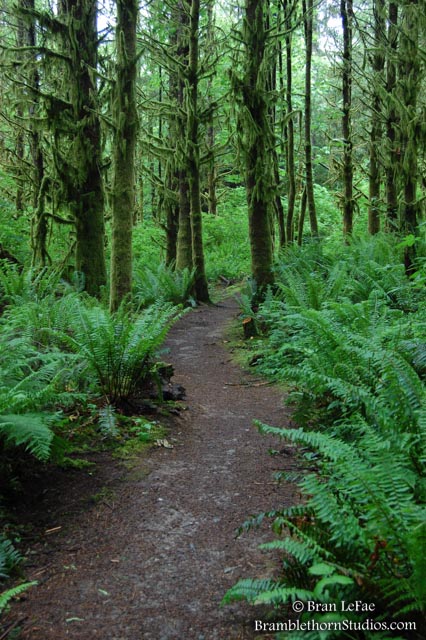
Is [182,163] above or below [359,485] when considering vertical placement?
above

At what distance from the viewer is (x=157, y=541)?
2.91 meters

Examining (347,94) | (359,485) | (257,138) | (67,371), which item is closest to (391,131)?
(347,94)

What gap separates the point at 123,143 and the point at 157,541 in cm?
560

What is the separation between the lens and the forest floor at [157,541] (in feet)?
7.42

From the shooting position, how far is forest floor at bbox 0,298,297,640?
2.26 m

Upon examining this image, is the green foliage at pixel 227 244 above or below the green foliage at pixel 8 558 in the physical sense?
above

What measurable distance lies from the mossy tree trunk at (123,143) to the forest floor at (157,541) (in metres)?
3.14

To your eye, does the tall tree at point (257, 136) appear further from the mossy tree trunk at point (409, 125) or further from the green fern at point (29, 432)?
the green fern at point (29, 432)

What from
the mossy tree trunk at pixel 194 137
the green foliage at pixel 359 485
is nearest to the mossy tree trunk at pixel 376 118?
the mossy tree trunk at pixel 194 137

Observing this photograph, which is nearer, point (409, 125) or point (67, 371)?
point (67, 371)

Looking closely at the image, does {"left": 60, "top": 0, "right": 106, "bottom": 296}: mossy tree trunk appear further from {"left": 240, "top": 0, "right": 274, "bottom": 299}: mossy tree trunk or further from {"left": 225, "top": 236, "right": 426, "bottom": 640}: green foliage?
{"left": 225, "top": 236, "right": 426, "bottom": 640}: green foliage

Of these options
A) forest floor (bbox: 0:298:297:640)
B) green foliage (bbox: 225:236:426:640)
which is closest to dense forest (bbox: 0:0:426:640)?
green foliage (bbox: 225:236:426:640)

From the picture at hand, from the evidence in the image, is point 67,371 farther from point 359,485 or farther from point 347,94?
point 347,94

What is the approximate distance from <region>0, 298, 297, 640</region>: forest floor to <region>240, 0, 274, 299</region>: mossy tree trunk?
17.0 feet
